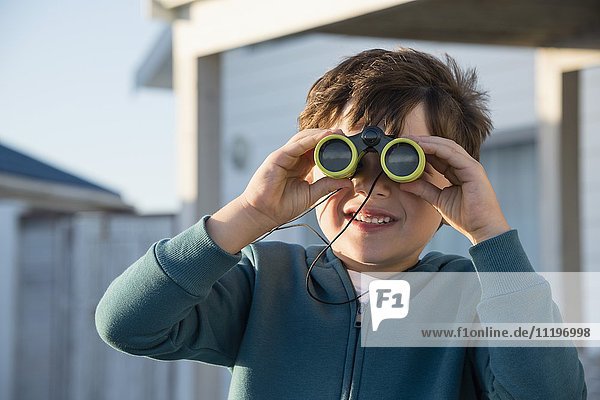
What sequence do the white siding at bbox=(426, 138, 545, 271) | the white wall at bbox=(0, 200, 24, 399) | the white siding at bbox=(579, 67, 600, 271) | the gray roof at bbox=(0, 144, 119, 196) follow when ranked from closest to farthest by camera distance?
the white siding at bbox=(579, 67, 600, 271) → the white siding at bbox=(426, 138, 545, 271) → the white wall at bbox=(0, 200, 24, 399) → the gray roof at bbox=(0, 144, 119, 196)

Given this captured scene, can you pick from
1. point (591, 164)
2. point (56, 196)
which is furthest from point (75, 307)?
point (591, 164)

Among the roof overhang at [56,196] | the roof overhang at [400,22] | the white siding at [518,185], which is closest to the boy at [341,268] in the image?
the roof overhang at [400,22]

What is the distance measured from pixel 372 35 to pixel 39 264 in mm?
4588

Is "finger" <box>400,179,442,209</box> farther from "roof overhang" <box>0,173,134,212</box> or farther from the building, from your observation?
"roof overhang" <box>0,173,134,212</box>

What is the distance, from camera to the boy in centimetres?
204

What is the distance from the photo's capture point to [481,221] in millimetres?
2053

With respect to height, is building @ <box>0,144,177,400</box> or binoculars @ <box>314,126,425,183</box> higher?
binoculars @ <box>314,126,425,183</box>

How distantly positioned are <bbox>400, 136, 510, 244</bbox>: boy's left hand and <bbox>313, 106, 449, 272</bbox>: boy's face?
102 millimetres

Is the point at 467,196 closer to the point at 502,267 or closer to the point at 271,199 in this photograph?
the point at 502,267

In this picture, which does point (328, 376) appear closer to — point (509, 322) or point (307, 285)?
point (307, 285)

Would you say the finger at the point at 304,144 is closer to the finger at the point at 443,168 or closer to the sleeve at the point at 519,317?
the finger at the point at 443,168

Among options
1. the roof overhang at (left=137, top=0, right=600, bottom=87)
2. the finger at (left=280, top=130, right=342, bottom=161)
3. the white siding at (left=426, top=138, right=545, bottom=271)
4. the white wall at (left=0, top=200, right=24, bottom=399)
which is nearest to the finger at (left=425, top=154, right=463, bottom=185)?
the finger at (left=280, top=130, right=342, bottom=161)

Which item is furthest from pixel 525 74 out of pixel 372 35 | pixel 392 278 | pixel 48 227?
pixel 392 278

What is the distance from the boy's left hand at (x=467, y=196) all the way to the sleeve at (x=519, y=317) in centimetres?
5
